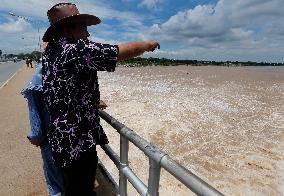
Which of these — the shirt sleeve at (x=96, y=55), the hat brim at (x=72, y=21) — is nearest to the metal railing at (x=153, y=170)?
the shirt sleeve at (x=96, y=55)

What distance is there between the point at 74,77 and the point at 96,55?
235mm

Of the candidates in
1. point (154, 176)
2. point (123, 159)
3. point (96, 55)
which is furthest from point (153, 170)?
point (96, 55)

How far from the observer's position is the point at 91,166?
258 cm

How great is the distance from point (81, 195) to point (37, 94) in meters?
0.93

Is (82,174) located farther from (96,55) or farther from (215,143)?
(215,143)

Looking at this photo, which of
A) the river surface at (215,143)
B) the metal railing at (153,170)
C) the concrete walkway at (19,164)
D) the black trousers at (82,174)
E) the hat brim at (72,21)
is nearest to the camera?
the metal railing at (153,170)

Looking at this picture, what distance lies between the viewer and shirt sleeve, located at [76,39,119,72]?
2066 mm

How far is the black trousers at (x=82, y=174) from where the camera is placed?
247 centimetres

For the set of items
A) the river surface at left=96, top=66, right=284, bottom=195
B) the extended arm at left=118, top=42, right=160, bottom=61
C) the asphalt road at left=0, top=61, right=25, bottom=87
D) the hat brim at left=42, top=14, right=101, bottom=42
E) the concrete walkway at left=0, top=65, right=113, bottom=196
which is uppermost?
the hat brim at left=42, top=14, right=101, bottom=42

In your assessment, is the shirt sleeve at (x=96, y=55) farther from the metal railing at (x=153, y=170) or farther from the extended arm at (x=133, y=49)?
the metal railing at (x=153, y=170)

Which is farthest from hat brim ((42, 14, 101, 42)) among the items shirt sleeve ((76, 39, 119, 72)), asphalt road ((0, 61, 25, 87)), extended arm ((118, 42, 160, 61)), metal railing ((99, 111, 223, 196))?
asphalt road ((0, 61, 25, 87))

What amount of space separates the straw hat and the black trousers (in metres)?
0.93

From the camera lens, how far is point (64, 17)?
2250mm

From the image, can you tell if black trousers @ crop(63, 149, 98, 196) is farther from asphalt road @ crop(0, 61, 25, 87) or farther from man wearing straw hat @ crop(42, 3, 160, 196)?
asphalt road @ crop(0, 61, 25, 87)
